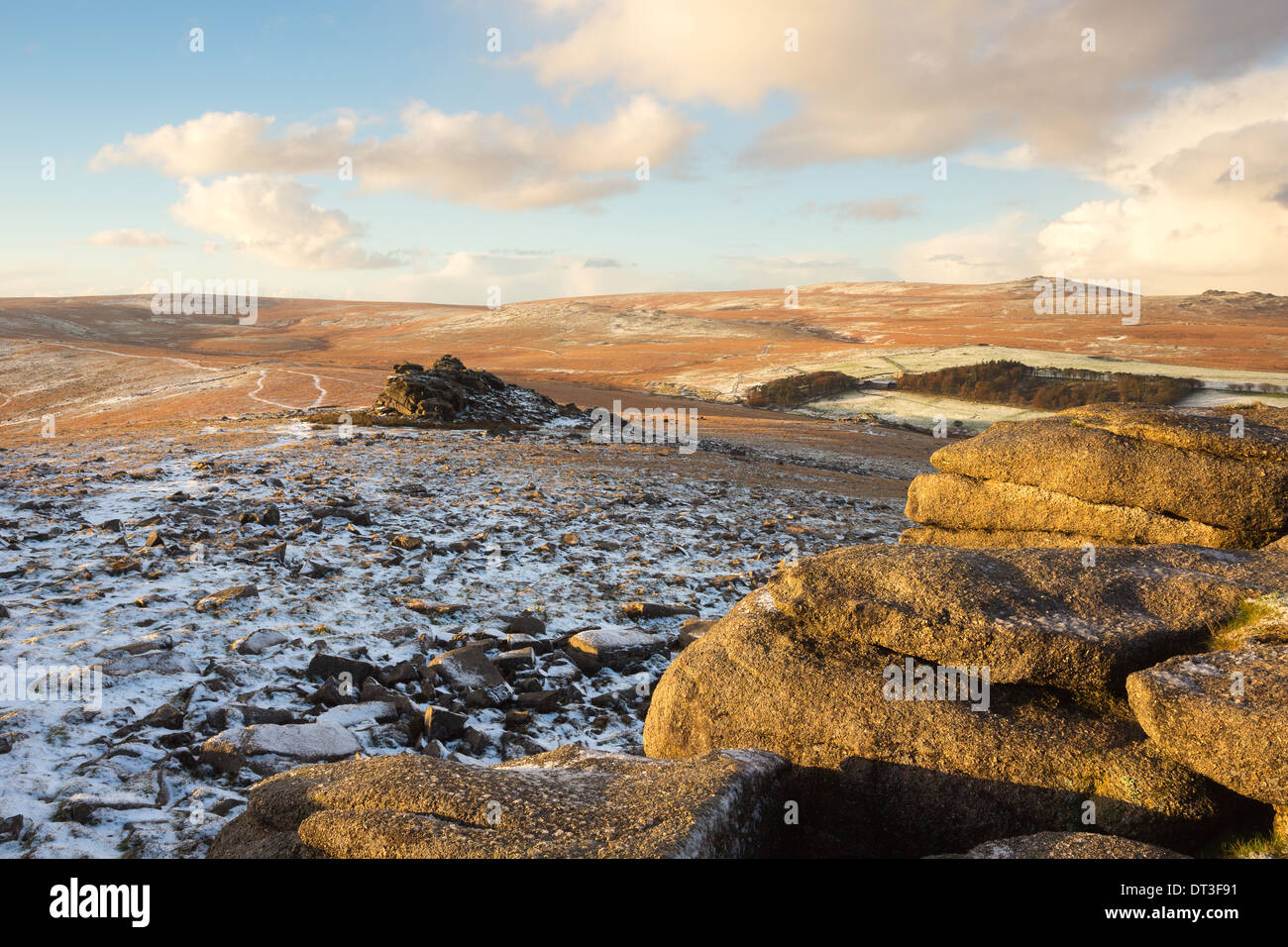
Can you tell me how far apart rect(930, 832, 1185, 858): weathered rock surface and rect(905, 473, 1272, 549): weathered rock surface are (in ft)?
18.7

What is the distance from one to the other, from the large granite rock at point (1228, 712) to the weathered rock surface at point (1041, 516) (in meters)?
3.58

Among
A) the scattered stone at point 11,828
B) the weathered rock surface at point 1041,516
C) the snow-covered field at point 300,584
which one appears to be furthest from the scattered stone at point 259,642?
the weathered rock surface at point 1041,516

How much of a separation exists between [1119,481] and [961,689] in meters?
4.93

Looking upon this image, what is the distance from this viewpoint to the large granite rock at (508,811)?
4.29 metres

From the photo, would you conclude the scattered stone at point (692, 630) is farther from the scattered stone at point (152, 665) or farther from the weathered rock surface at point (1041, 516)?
the scattered stone at point (152, 665)

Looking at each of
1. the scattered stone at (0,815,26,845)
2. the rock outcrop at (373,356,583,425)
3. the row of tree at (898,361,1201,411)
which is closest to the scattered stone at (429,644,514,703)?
the scattered stone at (0,815,26,845)

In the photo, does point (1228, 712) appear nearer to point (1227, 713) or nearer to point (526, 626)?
point (1227, 713)

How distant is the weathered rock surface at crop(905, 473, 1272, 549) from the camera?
29.1 feet

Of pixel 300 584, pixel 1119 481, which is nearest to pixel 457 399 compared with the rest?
pixel 300 584

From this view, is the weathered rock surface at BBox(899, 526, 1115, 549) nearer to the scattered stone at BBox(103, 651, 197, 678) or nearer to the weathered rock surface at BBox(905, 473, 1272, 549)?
the weathered rock surface at BBox(905, 473, 1272, 549)

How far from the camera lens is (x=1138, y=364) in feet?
206

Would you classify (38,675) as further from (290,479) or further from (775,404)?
(775,404)

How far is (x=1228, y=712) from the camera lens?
16.4ft
